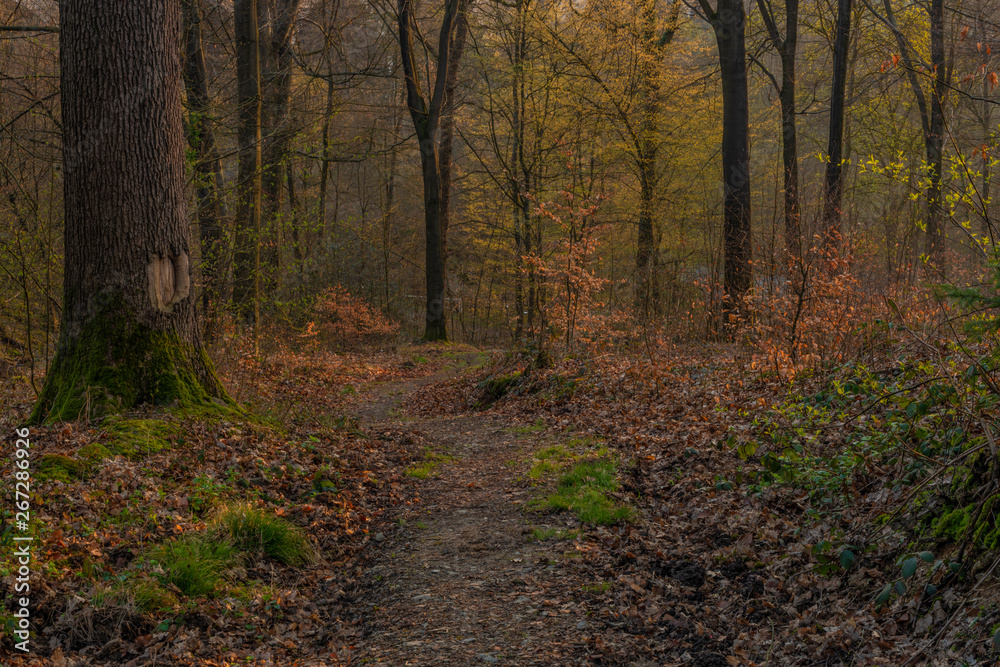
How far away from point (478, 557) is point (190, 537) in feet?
6.47

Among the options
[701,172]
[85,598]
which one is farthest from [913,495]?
[701,172]

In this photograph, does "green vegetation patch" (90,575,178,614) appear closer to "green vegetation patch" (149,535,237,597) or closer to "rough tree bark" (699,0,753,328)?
"green vegetation patch" (149,535,237,597)

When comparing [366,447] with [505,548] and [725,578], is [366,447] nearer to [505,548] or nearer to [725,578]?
[505,548]

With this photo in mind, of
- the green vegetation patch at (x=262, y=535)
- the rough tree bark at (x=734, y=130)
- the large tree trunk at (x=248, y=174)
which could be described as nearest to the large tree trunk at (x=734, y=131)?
the rough tree bark at (x=734, y=130)

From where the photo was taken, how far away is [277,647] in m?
3.73

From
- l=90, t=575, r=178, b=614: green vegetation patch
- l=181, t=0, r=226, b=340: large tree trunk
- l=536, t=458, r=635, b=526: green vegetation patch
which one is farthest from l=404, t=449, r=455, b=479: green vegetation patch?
l=181, t=0, r=226, b=340: large tree trunk

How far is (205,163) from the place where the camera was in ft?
35.7

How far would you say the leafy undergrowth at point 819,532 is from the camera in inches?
119

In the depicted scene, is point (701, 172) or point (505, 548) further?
point (701, 172)

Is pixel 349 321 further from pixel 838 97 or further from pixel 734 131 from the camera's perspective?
pixel 838 97

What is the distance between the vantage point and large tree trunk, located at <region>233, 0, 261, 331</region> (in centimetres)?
1097

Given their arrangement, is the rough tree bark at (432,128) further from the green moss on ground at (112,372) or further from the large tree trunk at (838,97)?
the green moss on ground at (112,372)

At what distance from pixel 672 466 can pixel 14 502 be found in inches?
200

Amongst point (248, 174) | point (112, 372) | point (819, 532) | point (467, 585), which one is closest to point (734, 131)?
point (248, 174)
